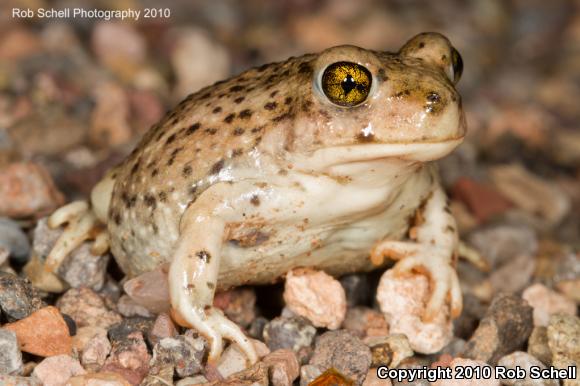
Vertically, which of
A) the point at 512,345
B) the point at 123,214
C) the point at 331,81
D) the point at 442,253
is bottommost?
the point at 512,345

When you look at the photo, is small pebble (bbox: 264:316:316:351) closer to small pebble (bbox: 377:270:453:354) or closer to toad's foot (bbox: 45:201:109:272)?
small pebble (bbox: 377:270:453:354)

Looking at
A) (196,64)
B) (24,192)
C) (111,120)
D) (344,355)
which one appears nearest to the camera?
(344,355)

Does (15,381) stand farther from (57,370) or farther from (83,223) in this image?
(83,223)

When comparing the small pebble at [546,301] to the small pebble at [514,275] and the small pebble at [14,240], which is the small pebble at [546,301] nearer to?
the small pebble at [514,275]

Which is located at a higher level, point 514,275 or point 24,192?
point 24,192

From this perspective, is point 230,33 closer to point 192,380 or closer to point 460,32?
point 460,32

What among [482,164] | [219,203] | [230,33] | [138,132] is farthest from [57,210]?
[230,33]

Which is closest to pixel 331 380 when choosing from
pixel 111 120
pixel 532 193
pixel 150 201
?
pixel 150 201
